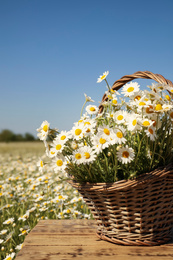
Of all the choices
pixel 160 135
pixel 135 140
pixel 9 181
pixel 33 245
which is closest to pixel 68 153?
pixel 135 140

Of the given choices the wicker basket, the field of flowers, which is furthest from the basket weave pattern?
the field of flowers

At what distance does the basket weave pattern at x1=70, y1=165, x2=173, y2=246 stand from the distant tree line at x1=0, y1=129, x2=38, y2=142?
30.1 metres

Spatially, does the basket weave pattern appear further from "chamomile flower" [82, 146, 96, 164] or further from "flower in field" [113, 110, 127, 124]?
"flower in field" [113, 110, 127, 124]

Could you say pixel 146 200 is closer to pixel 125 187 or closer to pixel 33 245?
pixel 125 187

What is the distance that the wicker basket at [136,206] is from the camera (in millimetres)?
1140

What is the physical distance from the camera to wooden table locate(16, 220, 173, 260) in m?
1.23

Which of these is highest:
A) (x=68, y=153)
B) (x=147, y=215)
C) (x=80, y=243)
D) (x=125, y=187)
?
(x=68, y=153)

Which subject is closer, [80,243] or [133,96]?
[133,96]

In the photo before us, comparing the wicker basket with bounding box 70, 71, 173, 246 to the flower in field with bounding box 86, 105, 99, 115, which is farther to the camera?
the flower in field with bounding box 86, 105, 99, 115

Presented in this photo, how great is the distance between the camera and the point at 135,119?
106 cm

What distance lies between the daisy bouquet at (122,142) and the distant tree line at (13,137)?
98.9 feet

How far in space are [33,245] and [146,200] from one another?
0.65m

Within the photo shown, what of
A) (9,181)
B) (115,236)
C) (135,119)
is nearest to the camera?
(135,119)

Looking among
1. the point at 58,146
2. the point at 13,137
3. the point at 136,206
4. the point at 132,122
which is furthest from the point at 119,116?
the point at 13,137
